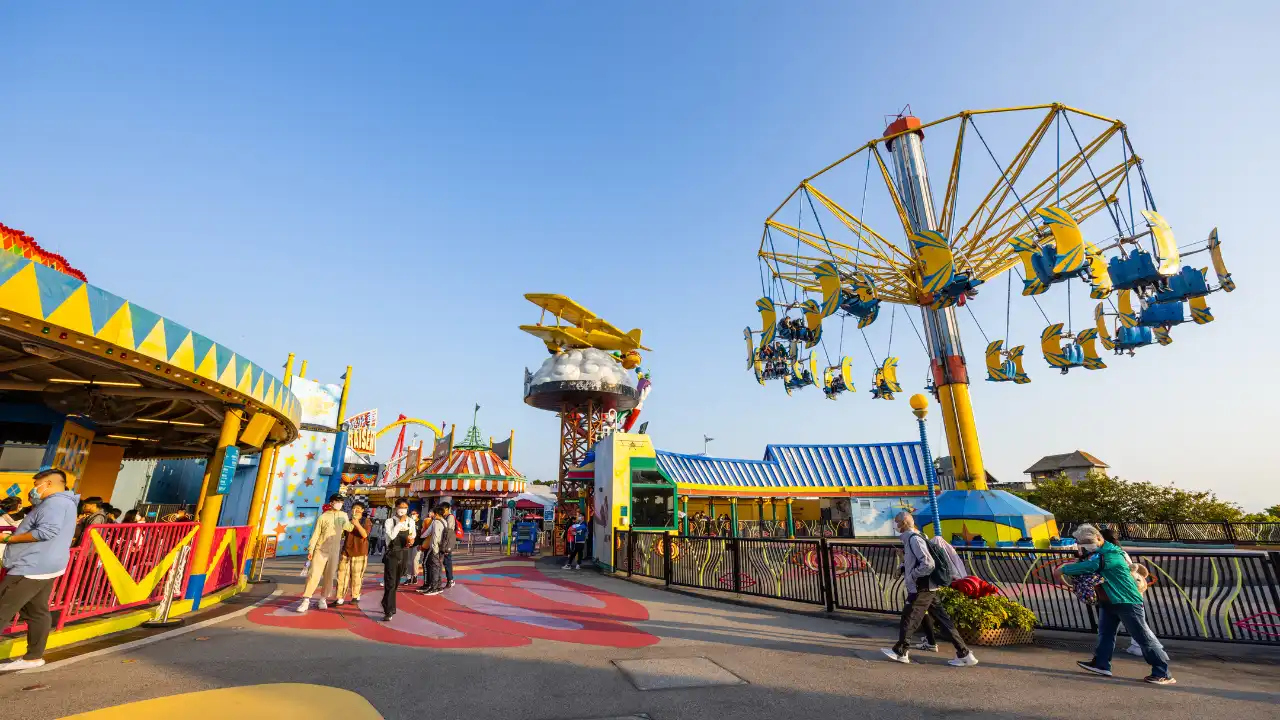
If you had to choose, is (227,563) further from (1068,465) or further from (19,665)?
(1068,465)

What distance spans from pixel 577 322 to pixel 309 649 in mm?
25735

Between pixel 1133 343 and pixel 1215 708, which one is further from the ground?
pixel 1133 343

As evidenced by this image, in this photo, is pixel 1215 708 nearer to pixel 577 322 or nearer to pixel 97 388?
pixel 97 388

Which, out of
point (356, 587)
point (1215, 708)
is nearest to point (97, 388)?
point (356, 587)

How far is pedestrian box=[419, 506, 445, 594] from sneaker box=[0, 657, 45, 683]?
20.2 ft

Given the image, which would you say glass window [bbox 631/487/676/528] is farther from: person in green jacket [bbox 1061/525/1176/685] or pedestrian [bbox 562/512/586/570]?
person in green jacket [bbox 1061/525/1176/685]

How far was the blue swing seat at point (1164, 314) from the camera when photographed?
15703 millimetres

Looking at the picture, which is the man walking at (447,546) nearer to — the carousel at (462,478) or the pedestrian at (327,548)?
the pedestrian at (327,548)

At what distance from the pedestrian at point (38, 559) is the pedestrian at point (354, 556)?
4167mm

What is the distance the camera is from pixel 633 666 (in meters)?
5.83

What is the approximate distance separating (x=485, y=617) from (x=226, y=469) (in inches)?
195

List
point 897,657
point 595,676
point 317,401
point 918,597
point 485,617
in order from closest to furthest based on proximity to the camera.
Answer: point 595,676, point 897,657, point 918,597, point 485,617, point 317,401

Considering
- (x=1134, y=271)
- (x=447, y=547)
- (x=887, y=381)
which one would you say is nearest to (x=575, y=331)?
(x=887, y=381)

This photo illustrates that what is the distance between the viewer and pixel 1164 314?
15898 mm
